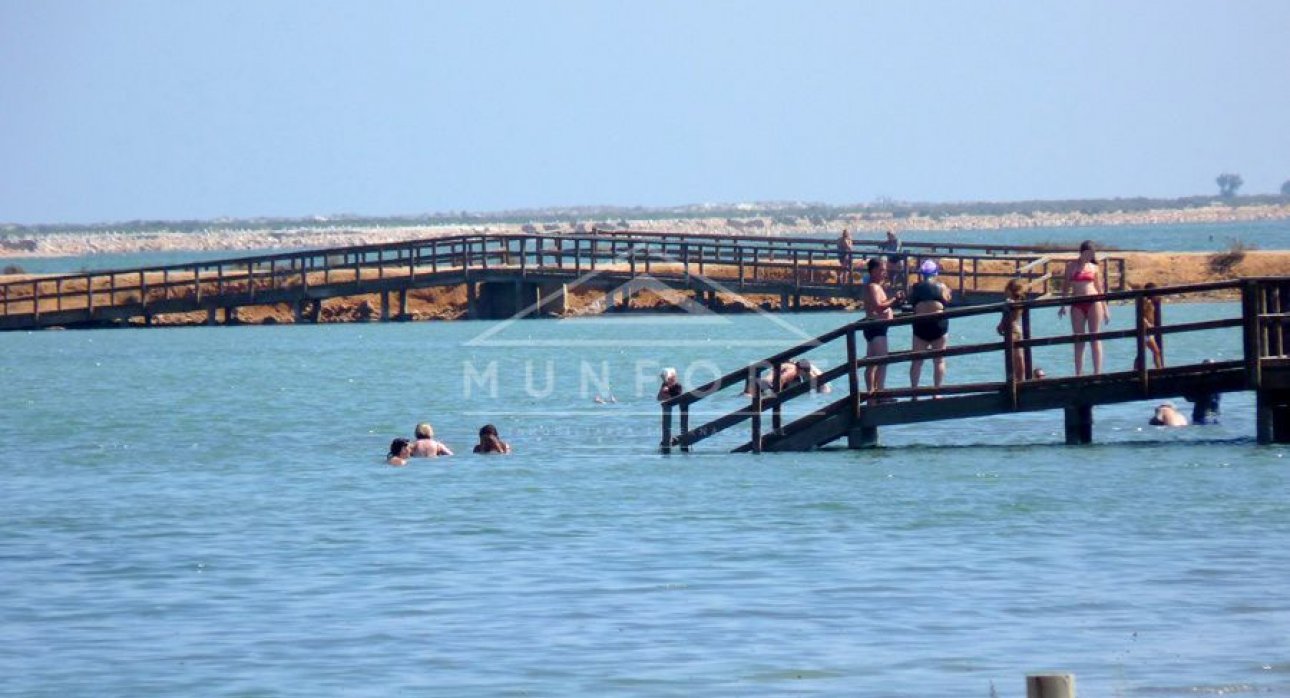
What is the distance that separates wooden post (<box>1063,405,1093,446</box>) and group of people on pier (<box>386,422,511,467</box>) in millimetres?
6690

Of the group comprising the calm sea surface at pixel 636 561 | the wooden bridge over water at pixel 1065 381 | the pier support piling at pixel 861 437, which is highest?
the wooden bridge over water at pixel 1065 381

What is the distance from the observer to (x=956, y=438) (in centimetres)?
2711

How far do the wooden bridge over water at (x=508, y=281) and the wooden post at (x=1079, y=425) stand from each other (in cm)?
2546

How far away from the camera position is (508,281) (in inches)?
2131

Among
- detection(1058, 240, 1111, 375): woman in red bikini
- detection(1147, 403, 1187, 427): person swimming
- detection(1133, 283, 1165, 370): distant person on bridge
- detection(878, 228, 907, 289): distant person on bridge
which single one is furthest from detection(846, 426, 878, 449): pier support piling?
detection(878, 228, 907, 289): distant person on bridge

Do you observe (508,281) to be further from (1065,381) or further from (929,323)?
(1065,381)

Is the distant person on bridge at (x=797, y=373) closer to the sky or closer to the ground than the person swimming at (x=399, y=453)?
closer to the sky

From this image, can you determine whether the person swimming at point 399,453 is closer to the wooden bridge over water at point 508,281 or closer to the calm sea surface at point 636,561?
the calm sea surface at point 636,561

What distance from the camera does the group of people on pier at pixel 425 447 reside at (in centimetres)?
2561

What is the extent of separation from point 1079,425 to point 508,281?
102ft

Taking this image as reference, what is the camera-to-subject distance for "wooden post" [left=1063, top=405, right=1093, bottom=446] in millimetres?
23891

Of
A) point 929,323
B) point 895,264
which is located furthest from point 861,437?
point 895,264

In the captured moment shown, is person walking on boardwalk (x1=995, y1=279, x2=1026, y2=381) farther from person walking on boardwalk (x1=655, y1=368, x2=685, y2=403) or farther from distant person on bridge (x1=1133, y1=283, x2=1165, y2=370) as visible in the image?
person walking on boardwalk (x1=655, y1=368, x2=685, y2=403)

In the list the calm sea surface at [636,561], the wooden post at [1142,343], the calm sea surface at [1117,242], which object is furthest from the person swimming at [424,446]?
the calm sea surface at [1117,242]
